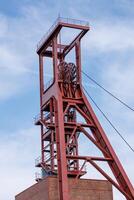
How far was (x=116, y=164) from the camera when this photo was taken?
5428 centimetres

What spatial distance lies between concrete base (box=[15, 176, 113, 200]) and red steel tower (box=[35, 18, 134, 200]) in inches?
38.9

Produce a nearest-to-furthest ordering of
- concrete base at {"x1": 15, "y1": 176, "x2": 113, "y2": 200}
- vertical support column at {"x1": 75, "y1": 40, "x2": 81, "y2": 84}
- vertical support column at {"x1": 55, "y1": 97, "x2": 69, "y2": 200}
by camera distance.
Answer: vertical support column at {"x1": 55, "y1": 97, "x2": 69, "y2": 200}, concrete base at {"x1": 15, "y1": 176, "x2": 113, "y2": 200}, vertical support column at {"x1": 75, "y1": 40, "x2": 81, "y2": 84}

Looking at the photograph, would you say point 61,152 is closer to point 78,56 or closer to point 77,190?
point 77,190

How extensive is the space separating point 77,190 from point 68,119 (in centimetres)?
785

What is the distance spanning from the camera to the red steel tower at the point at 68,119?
53562mm

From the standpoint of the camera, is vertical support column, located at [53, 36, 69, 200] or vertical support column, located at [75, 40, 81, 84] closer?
vertical support column, located at [53, 36, 69, 200]

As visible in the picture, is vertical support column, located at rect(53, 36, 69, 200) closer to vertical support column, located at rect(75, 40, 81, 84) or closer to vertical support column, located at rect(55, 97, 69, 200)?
vertical support column, located at rect(55, 97, 69, 200)

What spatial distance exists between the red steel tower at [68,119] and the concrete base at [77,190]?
0.99m

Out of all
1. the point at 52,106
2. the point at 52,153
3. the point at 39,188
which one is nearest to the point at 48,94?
the point at 52,106

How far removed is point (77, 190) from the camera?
5197cm

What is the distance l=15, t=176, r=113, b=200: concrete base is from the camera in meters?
51.0

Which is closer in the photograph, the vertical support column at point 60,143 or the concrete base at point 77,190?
the vertical support column at point 60,143

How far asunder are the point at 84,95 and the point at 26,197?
1005 cm

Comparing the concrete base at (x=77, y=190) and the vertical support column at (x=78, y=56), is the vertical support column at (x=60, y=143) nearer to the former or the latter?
the concrete base at (x=77, y=190)
